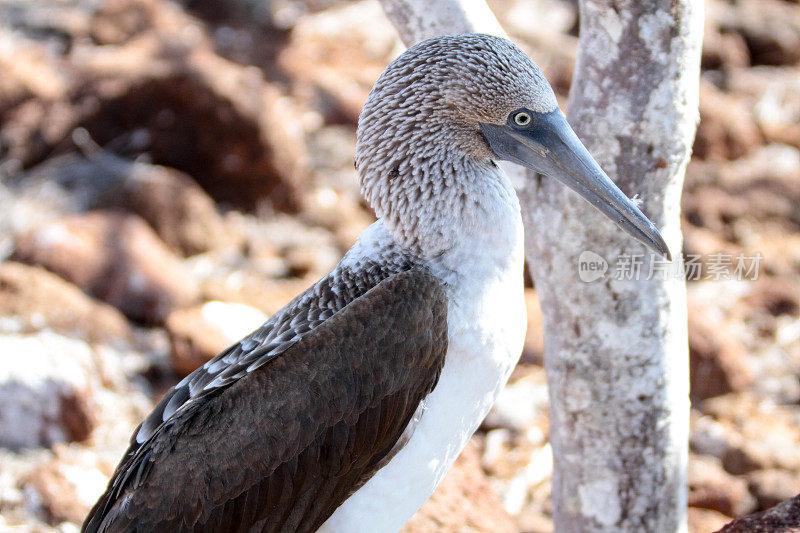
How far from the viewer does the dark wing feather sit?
7.77ft

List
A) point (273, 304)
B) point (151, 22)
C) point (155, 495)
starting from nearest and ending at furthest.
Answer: point (155, 495) < point (273, 304) < point (151, 22)

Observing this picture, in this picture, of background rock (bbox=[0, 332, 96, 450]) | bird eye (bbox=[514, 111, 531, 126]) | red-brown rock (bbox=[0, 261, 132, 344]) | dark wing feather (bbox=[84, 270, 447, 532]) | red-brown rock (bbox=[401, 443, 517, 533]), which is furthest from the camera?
red-brown rock (bbox=[0, 261, 132, 344])

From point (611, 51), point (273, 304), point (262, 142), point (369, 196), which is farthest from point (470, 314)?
point (262, 142)

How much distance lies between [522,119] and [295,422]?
1.02 m

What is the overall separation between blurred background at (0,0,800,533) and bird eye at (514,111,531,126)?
1.46m

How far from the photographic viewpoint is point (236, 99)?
594 centimetres

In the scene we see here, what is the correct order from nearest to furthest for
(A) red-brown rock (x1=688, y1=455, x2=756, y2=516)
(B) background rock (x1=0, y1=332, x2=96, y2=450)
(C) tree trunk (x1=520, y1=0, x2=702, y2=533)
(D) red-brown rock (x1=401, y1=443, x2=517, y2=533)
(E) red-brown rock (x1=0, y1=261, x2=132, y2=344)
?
(C) tree trunk (x1=520, y1=0, x2=702, y2=533)
(D) red-brown rock (x1=401, y1=443, x2=517, y2=533)
(A) red-brown rock (x1=688, y1=455, x2=756, y2=516)
(B) background rock (x1=0, y1=332, x2=96, y2=450)
(E) red-brown rock (x1=0, y1=261, x2=132, y2=344)

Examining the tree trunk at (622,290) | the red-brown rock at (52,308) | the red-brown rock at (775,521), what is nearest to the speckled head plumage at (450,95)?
the tree trunk at (622,290)

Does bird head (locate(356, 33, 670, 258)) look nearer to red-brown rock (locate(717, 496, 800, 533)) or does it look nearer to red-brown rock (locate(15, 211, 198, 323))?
red-brown rock (locate(717, 496, 800, 533))

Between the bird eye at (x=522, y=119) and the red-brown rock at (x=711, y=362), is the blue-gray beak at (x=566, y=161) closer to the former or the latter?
the bird eye at (x=522, y=119)

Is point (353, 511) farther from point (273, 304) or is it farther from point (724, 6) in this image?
point (724, 6)

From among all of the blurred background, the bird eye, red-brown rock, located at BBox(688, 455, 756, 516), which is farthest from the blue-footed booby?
red-brown rock, located at BBox(688, 455, 756, 516)

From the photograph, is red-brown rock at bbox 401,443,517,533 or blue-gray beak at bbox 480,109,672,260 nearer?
blue-gray beak at bbox 480,109,672,260

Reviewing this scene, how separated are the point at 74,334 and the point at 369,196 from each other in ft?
8.11
